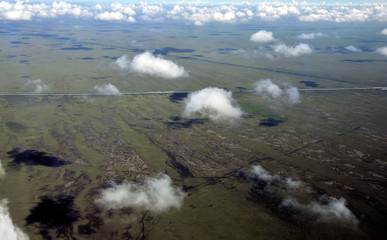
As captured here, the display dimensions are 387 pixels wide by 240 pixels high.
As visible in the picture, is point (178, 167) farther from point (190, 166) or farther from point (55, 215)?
point (55, 215)

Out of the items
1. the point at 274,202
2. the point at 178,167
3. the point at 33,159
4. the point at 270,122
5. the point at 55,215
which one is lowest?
the point at 33,159

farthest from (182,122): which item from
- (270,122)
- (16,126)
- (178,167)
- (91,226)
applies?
(91,226)

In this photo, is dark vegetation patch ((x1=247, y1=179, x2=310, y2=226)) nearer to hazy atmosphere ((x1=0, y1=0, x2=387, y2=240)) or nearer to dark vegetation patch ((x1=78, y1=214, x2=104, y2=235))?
hazy atmosphere ((x1=0, y1=0, x2=387, y2=240))

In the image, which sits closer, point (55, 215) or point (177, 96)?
point (55, 215)

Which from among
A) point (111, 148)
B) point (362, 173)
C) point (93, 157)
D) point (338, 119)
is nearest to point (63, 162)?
point (93, 157)

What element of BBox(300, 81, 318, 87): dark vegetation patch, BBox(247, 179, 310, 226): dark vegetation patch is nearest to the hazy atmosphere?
BBox(247, 179, 310, 226): dark vegetation patch

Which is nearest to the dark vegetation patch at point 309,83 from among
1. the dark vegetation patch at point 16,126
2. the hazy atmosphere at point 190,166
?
the hazy atmosphere at point 190,166

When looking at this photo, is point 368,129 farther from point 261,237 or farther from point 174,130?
point 261,237
